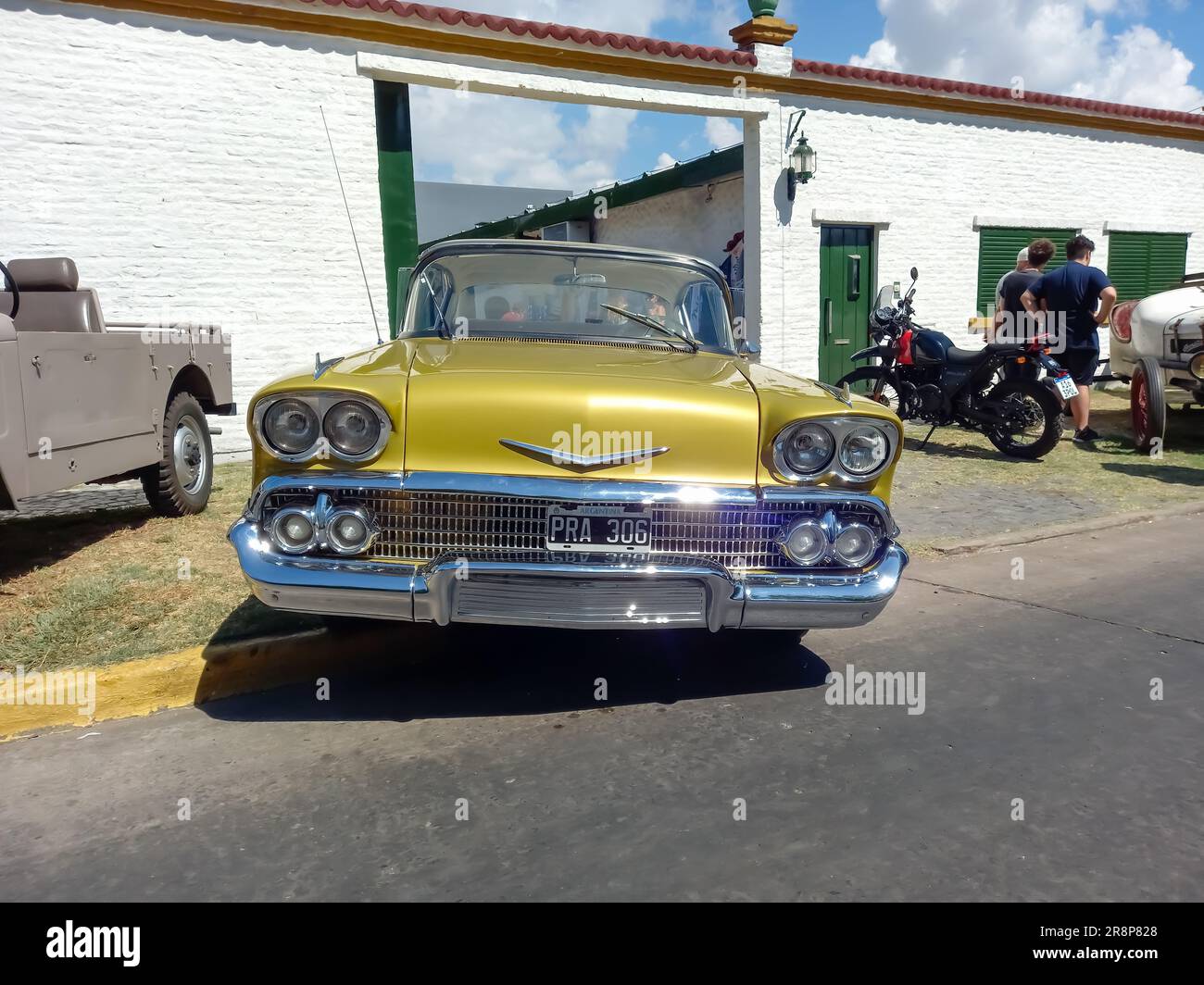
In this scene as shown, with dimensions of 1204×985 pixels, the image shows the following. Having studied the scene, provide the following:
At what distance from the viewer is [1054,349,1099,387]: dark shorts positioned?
8305 millimetres

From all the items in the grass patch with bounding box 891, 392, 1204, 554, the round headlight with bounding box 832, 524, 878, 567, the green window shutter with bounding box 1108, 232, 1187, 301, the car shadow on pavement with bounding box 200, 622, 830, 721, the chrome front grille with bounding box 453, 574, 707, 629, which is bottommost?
the car shadow on pavement with bounding box 200, 622, 830, 721

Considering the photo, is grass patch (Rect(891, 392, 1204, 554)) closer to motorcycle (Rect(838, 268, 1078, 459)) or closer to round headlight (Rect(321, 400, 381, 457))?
motorcycle (Rect(838, 268, 1078, 459))

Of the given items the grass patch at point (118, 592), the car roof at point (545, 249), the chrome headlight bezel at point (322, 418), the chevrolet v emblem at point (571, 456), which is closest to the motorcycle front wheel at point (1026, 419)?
the car roof at point (545, 249)

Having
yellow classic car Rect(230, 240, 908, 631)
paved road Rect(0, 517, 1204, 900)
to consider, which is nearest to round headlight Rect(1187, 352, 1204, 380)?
paved road Rect(0, 517, 1204, 900)

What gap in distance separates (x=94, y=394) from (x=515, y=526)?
2.84 metres

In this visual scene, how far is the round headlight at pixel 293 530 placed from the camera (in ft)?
9.47

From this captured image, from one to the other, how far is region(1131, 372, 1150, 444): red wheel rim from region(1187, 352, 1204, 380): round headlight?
14.9 inches

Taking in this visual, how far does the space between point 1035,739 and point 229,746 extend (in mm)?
2574

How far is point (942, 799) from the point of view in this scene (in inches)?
99.0

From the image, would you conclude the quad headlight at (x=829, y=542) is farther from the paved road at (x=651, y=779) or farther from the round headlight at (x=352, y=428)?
the round headlight at (x=352, y=428)

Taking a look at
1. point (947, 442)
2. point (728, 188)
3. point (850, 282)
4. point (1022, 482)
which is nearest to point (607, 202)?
point (728, 188)

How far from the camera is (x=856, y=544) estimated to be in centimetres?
304

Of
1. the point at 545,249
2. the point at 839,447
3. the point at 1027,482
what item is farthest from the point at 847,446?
the point at 1027,482

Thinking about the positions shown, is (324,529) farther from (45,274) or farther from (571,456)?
(45,274)
